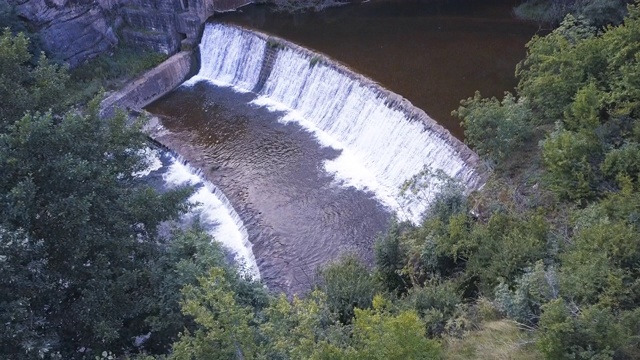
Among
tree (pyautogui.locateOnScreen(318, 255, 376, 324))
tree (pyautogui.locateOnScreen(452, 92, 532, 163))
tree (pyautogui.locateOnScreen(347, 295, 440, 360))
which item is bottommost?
tree (pyautogui.locateOnScreen(318, 255, 376, 324))

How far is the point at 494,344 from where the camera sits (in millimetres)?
7547

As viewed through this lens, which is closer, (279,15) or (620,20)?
(620,20)

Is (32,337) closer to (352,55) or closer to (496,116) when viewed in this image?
(496,116)

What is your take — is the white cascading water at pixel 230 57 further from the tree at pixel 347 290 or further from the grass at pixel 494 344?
the grass at pixel 494 344

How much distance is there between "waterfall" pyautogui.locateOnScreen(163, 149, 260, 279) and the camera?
14.9 meters

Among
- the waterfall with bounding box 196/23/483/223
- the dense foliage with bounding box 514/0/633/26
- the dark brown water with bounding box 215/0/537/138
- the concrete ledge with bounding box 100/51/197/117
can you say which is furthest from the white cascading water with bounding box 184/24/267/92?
the dense foliage with bounding box 514/0/633/26

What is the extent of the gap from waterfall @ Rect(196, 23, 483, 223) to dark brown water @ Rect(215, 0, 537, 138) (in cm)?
85

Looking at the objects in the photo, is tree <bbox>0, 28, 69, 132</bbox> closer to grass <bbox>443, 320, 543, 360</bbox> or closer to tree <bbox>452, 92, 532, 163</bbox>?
grass <bbox>443, 320, 543, 360</bbox>

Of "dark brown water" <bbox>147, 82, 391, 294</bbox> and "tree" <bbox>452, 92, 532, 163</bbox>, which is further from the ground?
"tree" <bbox>452, 92, 532, 163</bbox>

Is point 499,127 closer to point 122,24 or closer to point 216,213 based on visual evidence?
point 216,213

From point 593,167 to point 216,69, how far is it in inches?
675

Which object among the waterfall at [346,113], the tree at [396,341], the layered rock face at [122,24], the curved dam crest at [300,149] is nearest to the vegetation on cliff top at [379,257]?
the tree at [396,341]

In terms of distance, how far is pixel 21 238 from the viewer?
315 inches

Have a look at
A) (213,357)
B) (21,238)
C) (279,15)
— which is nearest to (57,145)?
(21,238)
